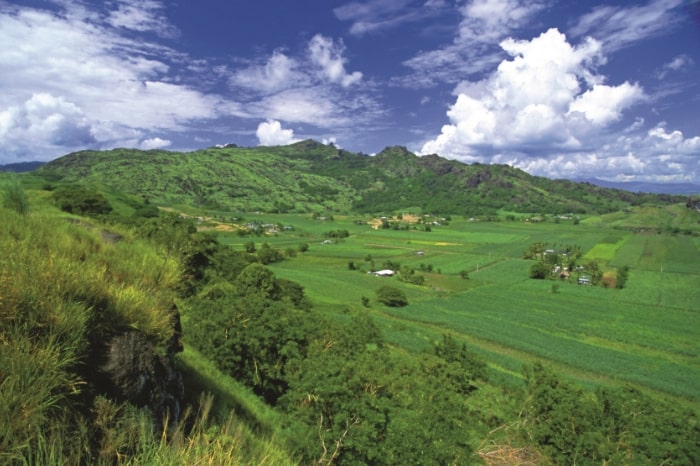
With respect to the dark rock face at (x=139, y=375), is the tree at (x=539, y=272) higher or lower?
lower

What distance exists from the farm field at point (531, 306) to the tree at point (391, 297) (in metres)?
1.65

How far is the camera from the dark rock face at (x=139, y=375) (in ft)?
16.3

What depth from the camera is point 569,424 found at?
911 inches

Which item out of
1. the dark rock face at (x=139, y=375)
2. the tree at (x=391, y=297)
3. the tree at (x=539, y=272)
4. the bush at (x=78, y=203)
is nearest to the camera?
the dark rock face at (x=139, y=375)

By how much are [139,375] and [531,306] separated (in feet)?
260

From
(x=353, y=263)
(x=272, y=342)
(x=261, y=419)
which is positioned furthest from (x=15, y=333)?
(x=353, y=263)

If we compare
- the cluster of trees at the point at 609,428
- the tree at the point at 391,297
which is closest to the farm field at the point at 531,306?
the tree at the point at 391,297

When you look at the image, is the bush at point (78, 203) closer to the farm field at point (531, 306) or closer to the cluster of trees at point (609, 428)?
the farm field at point (531, 306)

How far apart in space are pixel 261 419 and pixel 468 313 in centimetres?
6176

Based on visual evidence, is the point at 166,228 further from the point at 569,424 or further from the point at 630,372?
the point at 630,372

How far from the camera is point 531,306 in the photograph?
72875mm

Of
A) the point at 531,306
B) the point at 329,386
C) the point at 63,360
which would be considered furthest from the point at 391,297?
the point at 63,360

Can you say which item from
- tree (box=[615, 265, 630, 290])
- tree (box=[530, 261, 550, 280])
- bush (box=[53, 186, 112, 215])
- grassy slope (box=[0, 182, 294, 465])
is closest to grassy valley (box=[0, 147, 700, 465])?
grassy slope (box=[0, 182, 294, 465])

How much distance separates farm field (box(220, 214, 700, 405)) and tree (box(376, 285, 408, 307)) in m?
1.65
